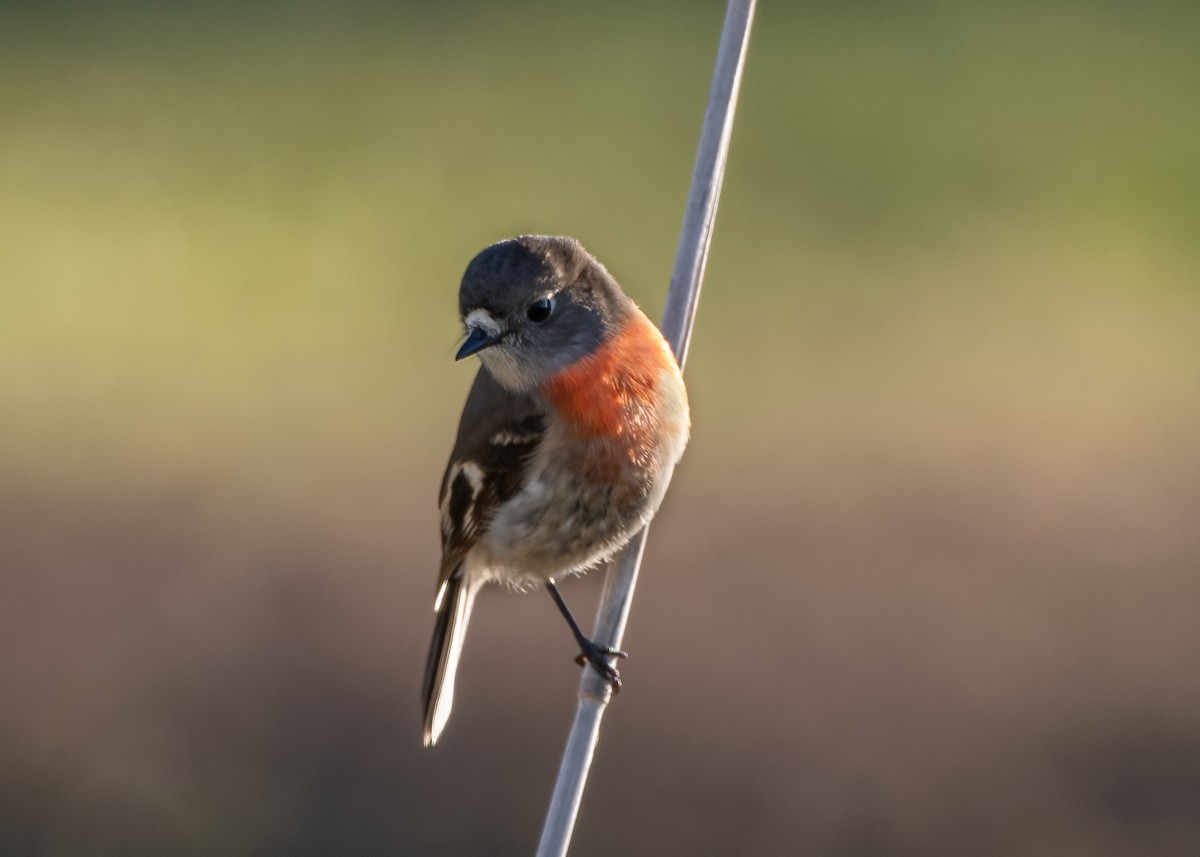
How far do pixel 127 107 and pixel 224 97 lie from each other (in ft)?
2.34

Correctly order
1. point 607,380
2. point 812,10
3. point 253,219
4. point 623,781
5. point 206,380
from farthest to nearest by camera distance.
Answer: point 812,10, point 253,219, point 206,380, point 623,781, point 607,380

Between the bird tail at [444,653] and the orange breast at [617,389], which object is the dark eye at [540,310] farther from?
the bird tail at [444,653]

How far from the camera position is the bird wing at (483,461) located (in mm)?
4492

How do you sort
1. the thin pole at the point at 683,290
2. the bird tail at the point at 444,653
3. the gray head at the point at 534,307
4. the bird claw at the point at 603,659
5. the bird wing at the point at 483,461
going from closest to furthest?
the thin pole at the point at 683,290 < the bird claw at the point at 603,659 < the gray head at the point at 534,307 < the bird wing at the point at 483,461 < the bird tail at the point at 444,653

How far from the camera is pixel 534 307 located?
173 inches

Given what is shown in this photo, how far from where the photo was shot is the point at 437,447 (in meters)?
9.58

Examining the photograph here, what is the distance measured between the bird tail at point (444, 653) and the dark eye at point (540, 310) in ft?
2.62

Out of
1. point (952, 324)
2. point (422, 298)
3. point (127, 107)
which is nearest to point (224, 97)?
point (127, 107)

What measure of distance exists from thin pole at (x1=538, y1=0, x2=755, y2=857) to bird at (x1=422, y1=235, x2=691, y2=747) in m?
0.10

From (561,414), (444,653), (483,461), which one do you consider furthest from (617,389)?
(444,653)

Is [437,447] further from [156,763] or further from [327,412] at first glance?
[156,763]

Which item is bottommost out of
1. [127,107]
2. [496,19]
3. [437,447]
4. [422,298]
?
[437,447]

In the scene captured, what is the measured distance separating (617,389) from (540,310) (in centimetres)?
28

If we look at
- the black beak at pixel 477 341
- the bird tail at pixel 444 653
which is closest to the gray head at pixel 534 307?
the black beak at pixel 477 341
